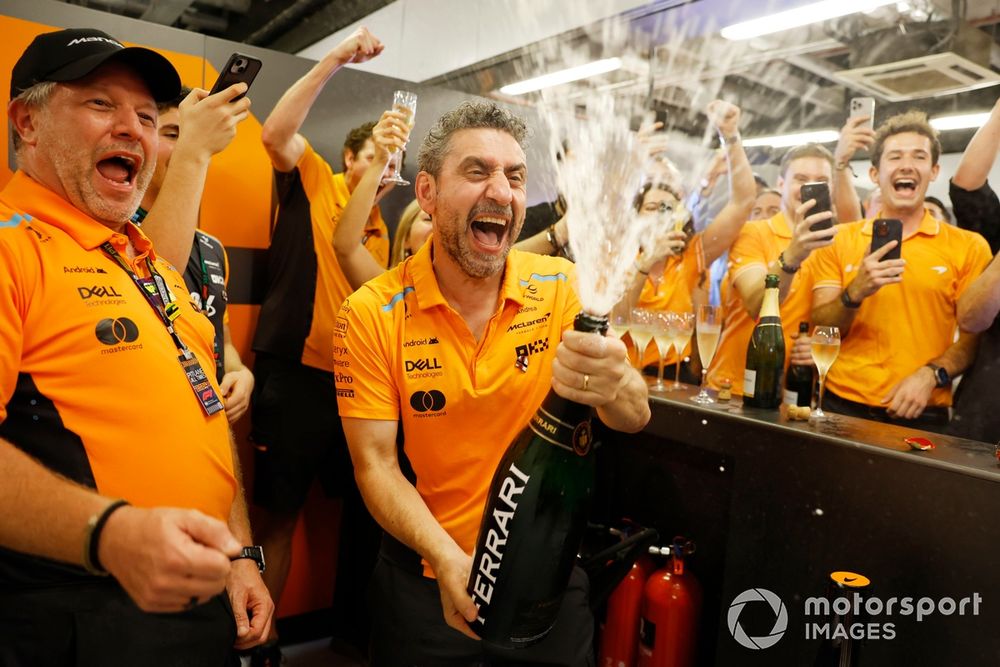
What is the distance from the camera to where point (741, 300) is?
330cm

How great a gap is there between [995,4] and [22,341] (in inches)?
131

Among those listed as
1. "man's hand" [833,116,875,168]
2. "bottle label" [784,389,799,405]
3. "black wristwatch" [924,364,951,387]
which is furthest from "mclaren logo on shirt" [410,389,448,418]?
"man's hand" [833,116,875,168]

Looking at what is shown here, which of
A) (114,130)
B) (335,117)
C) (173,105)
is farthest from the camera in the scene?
(335,117)

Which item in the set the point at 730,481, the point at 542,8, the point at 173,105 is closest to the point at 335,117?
the point at 173,105

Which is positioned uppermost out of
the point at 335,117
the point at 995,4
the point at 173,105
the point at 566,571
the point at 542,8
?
the point at 542,8

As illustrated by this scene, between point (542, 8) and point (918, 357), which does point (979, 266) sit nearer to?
point (918, 357)

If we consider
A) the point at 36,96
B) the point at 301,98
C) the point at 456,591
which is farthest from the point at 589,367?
the point at 301,98

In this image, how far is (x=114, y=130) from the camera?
1.26 m

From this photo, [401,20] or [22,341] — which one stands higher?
[401,20]

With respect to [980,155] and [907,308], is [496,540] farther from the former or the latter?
[980,155]

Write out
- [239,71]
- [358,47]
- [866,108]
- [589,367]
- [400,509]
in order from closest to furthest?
A: [589,367], [400,509], [239,71], [358,47], [866,108]

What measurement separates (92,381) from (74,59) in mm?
595

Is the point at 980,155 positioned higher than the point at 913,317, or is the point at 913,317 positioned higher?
the point at 980,155

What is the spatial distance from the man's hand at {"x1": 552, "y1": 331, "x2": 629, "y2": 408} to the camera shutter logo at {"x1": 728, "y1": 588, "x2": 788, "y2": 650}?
1.23 m
